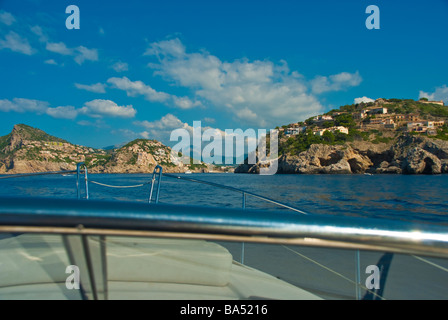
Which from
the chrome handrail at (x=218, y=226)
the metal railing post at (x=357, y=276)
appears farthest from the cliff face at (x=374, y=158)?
the chrome handrail at (x=218, y=226)

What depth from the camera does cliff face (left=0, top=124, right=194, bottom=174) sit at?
5096 centimetres

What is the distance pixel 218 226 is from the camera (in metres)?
0.42

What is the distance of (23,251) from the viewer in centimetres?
67

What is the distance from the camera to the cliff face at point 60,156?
167 ft

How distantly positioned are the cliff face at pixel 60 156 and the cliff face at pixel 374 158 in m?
36.7

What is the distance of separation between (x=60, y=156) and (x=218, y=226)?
61.1 m

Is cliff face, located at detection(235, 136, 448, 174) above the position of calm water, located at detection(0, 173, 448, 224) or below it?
above

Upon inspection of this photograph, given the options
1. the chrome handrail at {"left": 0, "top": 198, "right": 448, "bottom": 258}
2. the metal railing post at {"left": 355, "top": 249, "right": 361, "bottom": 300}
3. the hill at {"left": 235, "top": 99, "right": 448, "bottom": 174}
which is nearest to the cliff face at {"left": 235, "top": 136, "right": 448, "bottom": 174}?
the hill at {"left": 235, "top": 99, "right": 448, "bottom": 174}

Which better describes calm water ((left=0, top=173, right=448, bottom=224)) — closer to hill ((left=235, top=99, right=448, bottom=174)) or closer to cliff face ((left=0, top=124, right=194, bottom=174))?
cliff face ((left=0, top=124, right=194, bottom=174))

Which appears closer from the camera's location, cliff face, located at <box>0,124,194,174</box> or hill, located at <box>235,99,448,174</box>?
cliff face, located at <box>0,124,194,174</box>

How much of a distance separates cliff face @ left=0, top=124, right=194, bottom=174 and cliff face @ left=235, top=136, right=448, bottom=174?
3670cm

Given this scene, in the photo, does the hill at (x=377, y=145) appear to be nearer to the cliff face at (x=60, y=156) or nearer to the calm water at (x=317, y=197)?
the cliff face at (x=60, y=156)

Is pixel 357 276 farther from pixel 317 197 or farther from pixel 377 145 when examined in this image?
pixel 377 145
